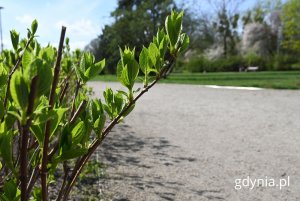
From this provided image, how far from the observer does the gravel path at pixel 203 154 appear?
3.38 meters

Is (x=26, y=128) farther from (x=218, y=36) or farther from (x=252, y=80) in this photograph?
(x=218, y=36)

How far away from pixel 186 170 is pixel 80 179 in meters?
1.29

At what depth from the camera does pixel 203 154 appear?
15.8 ft

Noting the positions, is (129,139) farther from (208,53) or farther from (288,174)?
(208,53)

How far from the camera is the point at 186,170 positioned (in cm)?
408

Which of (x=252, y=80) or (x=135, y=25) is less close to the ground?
(x=135, y=25)

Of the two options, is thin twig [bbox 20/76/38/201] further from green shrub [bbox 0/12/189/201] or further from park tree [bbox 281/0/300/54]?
park tree [bbox 281/0/300/54]

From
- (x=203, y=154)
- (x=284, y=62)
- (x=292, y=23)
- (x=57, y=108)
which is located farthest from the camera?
(x=284, y=62)

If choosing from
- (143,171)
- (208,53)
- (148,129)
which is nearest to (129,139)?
(148,129)
